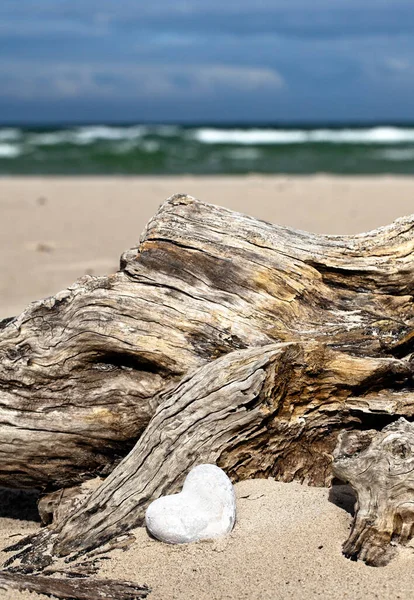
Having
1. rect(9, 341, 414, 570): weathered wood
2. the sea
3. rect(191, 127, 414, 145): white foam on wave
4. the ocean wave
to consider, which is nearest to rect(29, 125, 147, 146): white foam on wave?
the sea

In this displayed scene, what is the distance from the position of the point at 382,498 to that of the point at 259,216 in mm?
10103

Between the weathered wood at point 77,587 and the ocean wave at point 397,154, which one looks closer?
the weathered wood at point 77,587

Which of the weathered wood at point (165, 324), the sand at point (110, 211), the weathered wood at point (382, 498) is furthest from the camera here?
the sand at point (110, 211)

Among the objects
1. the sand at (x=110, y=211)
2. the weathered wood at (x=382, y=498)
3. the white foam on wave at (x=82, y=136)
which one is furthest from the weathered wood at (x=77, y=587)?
the white foam on wave at (x=82, y=136)

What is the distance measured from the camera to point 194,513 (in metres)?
3.26

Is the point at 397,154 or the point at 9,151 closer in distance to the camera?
the point at 397,154

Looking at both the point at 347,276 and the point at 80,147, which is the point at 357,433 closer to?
the point at 347,276

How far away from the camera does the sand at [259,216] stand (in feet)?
9.85

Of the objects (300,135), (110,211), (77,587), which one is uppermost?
(300,135)

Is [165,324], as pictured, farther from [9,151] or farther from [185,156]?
[9,151]

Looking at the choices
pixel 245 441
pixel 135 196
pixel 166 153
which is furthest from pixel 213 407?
pixel 166 153

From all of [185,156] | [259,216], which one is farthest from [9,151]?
[259,216]

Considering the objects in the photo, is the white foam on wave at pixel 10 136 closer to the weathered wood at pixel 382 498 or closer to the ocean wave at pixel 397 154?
the ocean wave at pixel 397 154

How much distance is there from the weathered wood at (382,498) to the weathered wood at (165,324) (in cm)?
55
